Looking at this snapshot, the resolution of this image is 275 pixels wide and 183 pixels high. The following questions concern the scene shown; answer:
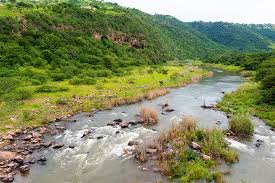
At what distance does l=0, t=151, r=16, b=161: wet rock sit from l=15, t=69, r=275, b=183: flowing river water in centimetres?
239

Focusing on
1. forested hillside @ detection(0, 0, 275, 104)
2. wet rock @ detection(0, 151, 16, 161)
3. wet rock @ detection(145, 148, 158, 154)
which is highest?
forested hillside @ detection(0, 0, 275, 104)

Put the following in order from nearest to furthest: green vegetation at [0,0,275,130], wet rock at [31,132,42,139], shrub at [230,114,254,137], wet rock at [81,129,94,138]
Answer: wet rock at [31,132,42,139], shrub at [230,114,254,137], wet rock at [81,129,94,138], green vegetation at [0,0,275,130]

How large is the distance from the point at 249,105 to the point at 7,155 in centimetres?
3603

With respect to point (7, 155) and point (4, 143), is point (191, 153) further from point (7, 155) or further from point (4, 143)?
point (4, 143)

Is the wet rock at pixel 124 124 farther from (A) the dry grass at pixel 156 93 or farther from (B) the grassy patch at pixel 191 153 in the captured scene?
(A) the dry grass at pixel 156 93

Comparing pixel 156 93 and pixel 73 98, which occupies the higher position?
pixel 156 93

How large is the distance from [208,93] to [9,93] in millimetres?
35848

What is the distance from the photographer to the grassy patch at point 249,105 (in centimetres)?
4653

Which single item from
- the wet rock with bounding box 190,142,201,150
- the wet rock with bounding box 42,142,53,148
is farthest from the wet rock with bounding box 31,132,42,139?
the wet rock with bounding box 190,142,201,150

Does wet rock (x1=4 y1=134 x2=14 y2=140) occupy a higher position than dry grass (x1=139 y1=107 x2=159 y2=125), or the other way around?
dry grass (x1=139 y1=107 x2=159 y2=125)

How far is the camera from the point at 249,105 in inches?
2041

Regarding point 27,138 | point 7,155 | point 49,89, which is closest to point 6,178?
point 7,155

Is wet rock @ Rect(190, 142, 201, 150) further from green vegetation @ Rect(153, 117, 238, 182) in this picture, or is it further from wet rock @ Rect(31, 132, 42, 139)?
wet rock @ Rect(31, 132, 42, 139)

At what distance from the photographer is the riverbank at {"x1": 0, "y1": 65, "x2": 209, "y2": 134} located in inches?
1670
